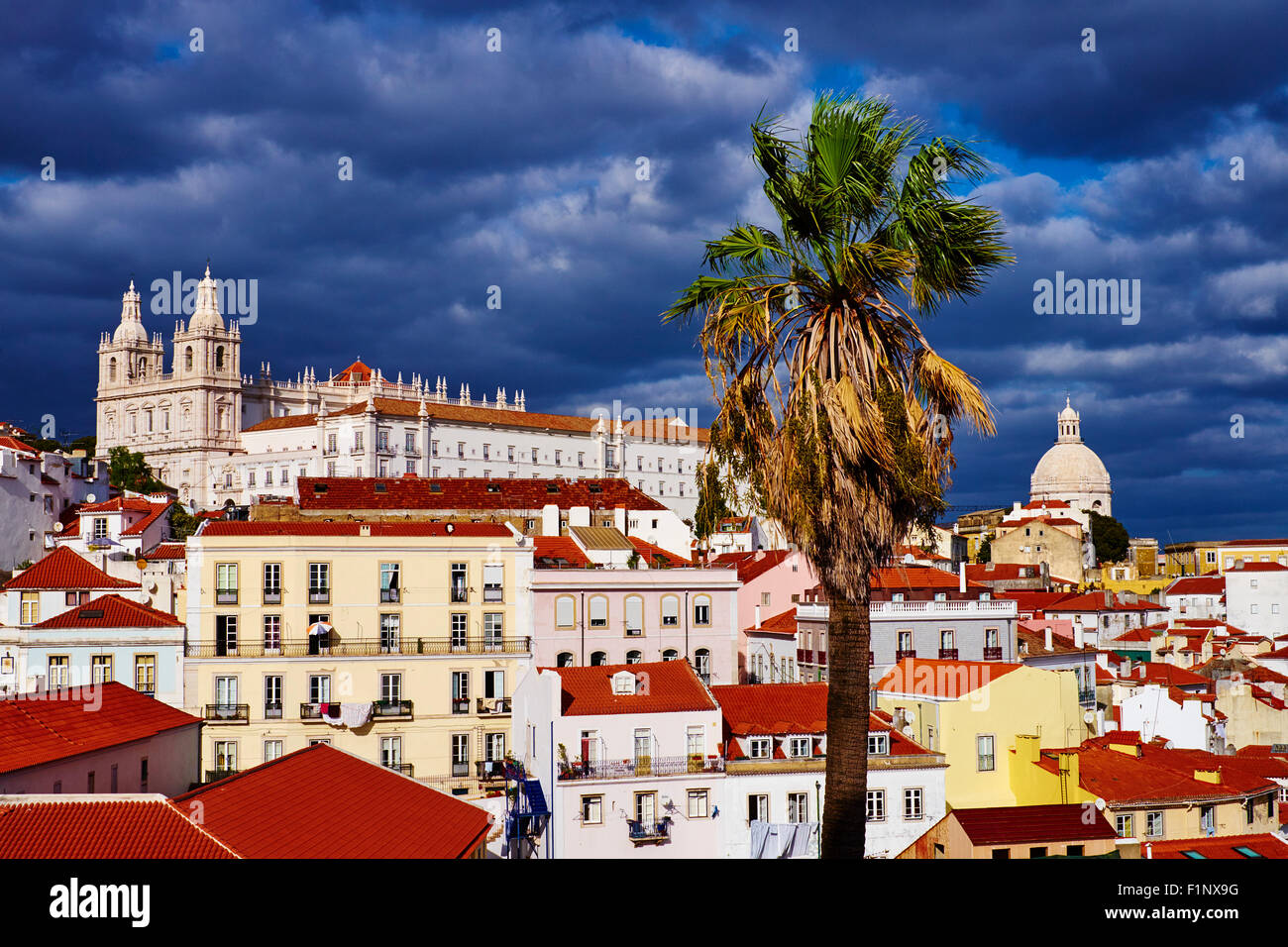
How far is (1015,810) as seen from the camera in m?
28.1

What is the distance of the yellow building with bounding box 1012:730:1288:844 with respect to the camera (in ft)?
112

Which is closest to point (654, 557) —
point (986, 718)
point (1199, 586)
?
point (986, 718)

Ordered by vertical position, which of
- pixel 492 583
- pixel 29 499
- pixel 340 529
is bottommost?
pixel 492 583

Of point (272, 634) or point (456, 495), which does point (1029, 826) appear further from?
point (456, 495)

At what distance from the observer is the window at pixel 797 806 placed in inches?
A: 1416

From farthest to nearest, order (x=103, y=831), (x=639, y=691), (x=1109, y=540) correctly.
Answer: (x=1109, y=540) → (x=639, y=691) → (x=103, y=831)

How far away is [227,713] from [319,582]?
5.36m

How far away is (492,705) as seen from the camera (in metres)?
43.5

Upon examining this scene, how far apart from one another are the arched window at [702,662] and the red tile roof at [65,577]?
22988mm
